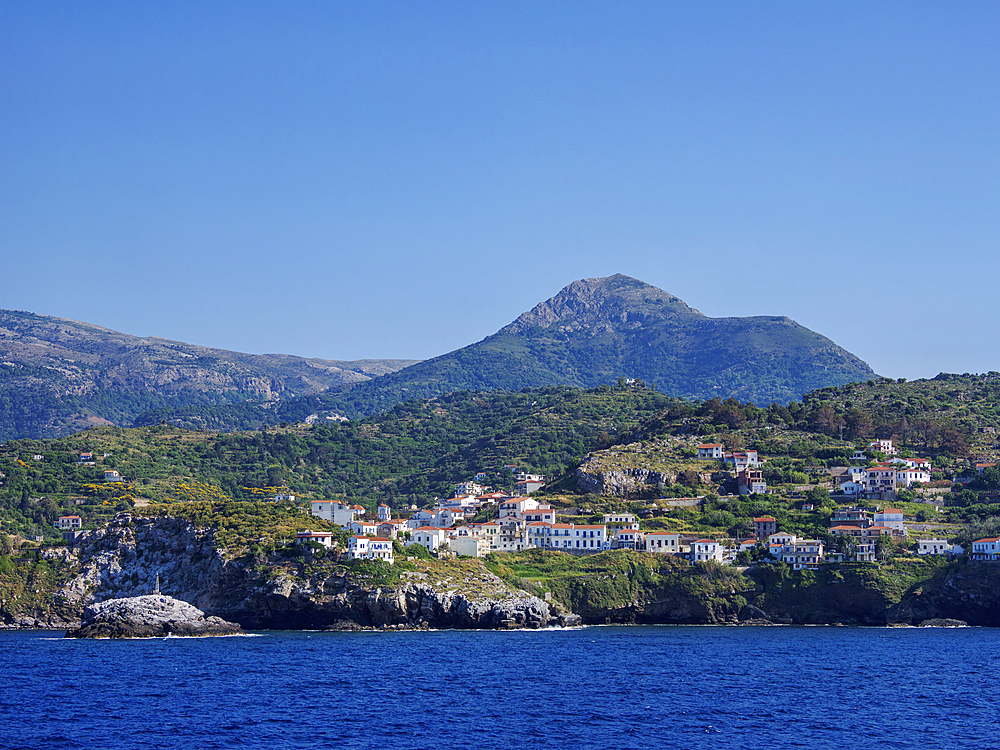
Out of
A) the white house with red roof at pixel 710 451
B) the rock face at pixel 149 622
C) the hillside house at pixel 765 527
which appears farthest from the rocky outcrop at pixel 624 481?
the rock face at pixel 149 622

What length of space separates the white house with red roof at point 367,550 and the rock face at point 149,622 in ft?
37.9

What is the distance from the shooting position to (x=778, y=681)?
69.1m

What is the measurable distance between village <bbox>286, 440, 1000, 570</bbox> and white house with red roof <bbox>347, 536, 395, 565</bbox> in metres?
0.09

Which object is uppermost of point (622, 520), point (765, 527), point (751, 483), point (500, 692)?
point (751, 483)

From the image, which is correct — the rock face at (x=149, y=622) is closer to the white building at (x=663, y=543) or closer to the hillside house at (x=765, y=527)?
the white building at (x=663, y=543)

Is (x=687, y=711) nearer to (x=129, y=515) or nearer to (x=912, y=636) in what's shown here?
(x=912, y=636)

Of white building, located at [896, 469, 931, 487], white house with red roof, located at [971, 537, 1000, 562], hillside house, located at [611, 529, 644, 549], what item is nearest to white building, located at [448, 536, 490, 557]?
hillside house, located at [611, 529, 644, 549]

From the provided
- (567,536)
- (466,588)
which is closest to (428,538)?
(466,588)

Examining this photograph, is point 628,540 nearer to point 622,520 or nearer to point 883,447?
point 622,520

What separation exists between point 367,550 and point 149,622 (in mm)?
18840

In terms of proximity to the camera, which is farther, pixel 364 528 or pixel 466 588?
pixel 364 528

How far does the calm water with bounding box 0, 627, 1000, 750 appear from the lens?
53.1 meters

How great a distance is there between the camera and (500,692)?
6431 cm

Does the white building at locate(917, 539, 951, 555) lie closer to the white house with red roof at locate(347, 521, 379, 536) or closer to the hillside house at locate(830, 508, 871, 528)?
the hillside house at locate(830, 508, 871, 528)
